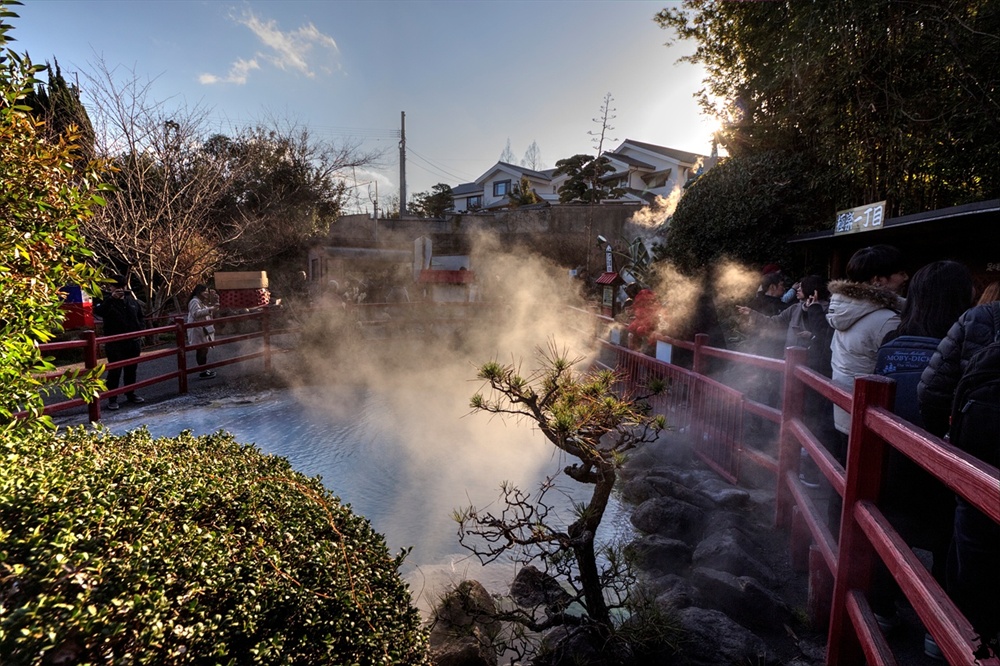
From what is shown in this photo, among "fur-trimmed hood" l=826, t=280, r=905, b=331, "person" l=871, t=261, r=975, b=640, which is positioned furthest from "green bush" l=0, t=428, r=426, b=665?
"fur-trimmed hood" l=826, t=280, r=905, b=331

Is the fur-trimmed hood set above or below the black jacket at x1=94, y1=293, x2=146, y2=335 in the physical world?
above

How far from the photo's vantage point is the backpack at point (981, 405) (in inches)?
76.0

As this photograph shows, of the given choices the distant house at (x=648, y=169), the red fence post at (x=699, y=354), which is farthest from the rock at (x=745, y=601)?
the distant house at (x=648, y=169)

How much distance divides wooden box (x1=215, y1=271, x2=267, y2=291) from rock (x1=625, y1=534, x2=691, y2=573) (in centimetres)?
1479

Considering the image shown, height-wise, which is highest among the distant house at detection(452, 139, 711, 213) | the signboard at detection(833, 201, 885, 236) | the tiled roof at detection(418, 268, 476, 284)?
the distant house at detection(452, 139, 711, 213)

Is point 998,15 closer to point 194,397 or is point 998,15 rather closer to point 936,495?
point 936,495

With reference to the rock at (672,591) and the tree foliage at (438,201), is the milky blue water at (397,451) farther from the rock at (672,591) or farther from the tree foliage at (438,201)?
the tree foliage at (438,201)

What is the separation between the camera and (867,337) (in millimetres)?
3135

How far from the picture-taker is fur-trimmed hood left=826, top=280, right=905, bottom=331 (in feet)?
10.2

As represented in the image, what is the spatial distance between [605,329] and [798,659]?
20.6 feet

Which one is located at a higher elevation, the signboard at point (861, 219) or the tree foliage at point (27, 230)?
the signboard at point (861, 219)

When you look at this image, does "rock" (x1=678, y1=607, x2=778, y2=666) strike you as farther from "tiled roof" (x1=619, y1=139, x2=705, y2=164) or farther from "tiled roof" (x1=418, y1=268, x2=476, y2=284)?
"tiled roof" (x1=619, y1=139, x2=705, y2=164)

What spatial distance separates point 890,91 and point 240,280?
16000 mm

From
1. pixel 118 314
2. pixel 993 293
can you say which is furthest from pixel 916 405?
pixel 118 314
